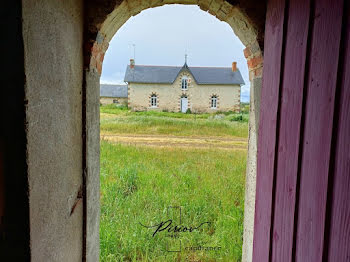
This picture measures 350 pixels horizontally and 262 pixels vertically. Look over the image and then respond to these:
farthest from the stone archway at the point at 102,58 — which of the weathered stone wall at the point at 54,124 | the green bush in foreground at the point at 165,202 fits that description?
the green bush in foreground at the point at 165,202

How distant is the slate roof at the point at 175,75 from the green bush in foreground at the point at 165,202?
23.5 meters

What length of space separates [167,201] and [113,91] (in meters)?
37.5

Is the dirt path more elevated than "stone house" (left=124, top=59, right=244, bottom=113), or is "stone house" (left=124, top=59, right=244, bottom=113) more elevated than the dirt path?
"stone house" (left=124, top=59, right=244, bottom=113)

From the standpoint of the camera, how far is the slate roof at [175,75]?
30000 millimetres

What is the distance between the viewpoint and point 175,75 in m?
30.5

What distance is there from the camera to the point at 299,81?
140cm

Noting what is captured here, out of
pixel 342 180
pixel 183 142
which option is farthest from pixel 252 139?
pixel 183 142

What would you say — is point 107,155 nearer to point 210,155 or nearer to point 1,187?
point 210,155

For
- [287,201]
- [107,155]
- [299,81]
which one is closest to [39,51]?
[299,81]

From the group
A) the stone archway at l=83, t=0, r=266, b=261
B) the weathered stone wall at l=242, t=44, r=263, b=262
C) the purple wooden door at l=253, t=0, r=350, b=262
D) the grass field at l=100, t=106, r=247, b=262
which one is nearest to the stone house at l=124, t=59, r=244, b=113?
the grass field at l=100, t=106, r=247, b=262

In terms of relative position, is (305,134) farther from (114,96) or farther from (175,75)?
(114,96)

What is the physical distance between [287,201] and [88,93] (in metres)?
1.68

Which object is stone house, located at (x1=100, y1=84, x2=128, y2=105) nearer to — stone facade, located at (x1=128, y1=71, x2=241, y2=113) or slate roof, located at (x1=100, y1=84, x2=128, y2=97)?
slate roof, located at (x1=100, y1=84, x2=128, y2=97)

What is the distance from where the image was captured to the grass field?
3.49 m
